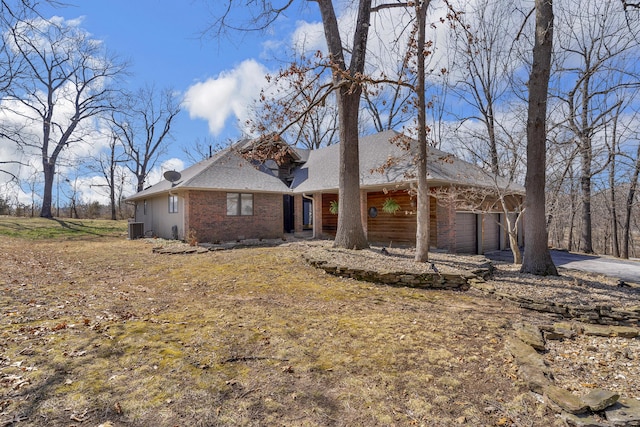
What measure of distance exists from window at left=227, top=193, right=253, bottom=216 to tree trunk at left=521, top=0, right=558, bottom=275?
11355mm

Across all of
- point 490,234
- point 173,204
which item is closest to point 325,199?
point 173,204

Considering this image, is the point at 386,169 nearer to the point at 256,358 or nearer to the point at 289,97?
the point at 289,97

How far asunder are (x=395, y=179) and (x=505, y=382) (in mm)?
9483

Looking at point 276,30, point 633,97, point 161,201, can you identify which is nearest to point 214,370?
point 276,30

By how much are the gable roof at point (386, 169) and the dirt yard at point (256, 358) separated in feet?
17.7

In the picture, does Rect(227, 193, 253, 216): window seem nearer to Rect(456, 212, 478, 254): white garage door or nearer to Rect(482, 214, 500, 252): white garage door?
Rect(456, 212, 478, 254): white garage door

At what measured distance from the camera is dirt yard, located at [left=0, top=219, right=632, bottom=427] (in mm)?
2502

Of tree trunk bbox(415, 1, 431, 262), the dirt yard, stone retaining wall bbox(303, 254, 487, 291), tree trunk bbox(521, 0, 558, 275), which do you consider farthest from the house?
the dirt yard

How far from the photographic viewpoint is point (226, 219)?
14648 millimetres

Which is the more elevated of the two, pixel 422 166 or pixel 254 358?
pixel 422 166

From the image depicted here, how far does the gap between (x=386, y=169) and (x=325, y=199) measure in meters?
4.38

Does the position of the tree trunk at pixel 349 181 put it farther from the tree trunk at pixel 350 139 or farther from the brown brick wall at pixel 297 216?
the brown brick wall at pixel 297 216

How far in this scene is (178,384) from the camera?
284cm

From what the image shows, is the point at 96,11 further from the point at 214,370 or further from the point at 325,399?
the point at 325,399
